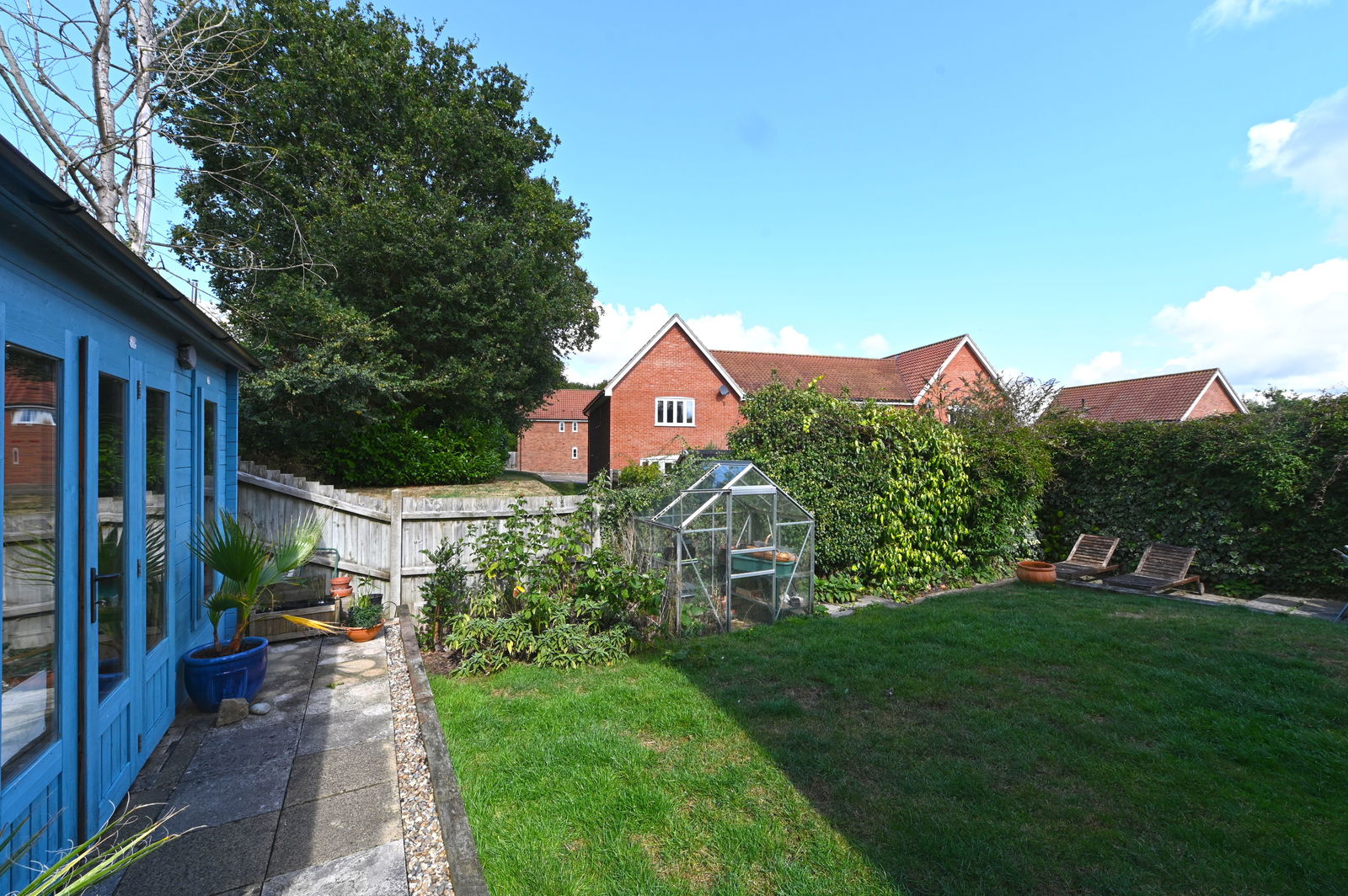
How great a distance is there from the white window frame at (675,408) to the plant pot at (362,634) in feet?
57.0

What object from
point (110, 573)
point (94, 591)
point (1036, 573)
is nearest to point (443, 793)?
point (94, 591)

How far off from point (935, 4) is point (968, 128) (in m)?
2.15

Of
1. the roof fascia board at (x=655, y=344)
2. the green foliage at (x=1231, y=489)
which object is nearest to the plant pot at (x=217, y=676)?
the green foliage at (x=1231, y=489)

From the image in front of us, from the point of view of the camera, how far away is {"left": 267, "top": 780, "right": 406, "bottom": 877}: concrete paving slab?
3.08m

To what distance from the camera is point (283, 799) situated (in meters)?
3.57

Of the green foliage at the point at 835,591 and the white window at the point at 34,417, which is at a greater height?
the white window at the point at 34,417

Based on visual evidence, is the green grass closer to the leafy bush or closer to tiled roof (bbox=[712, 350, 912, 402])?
the leafy bush

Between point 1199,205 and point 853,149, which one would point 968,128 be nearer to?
point 853,149

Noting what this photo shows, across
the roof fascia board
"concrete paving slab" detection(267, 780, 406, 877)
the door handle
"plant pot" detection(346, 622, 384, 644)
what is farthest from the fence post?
the roof fascia board

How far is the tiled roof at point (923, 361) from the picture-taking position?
25.8m

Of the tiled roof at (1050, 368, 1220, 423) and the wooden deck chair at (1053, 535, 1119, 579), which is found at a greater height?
the tiled roof at (1050, 368, 1220, 423)

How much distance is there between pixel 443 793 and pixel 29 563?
233 cm

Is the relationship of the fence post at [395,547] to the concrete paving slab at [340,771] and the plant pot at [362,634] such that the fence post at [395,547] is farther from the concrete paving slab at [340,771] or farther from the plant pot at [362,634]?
the concrete paving slab at [340,771]

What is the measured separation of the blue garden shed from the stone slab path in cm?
29
